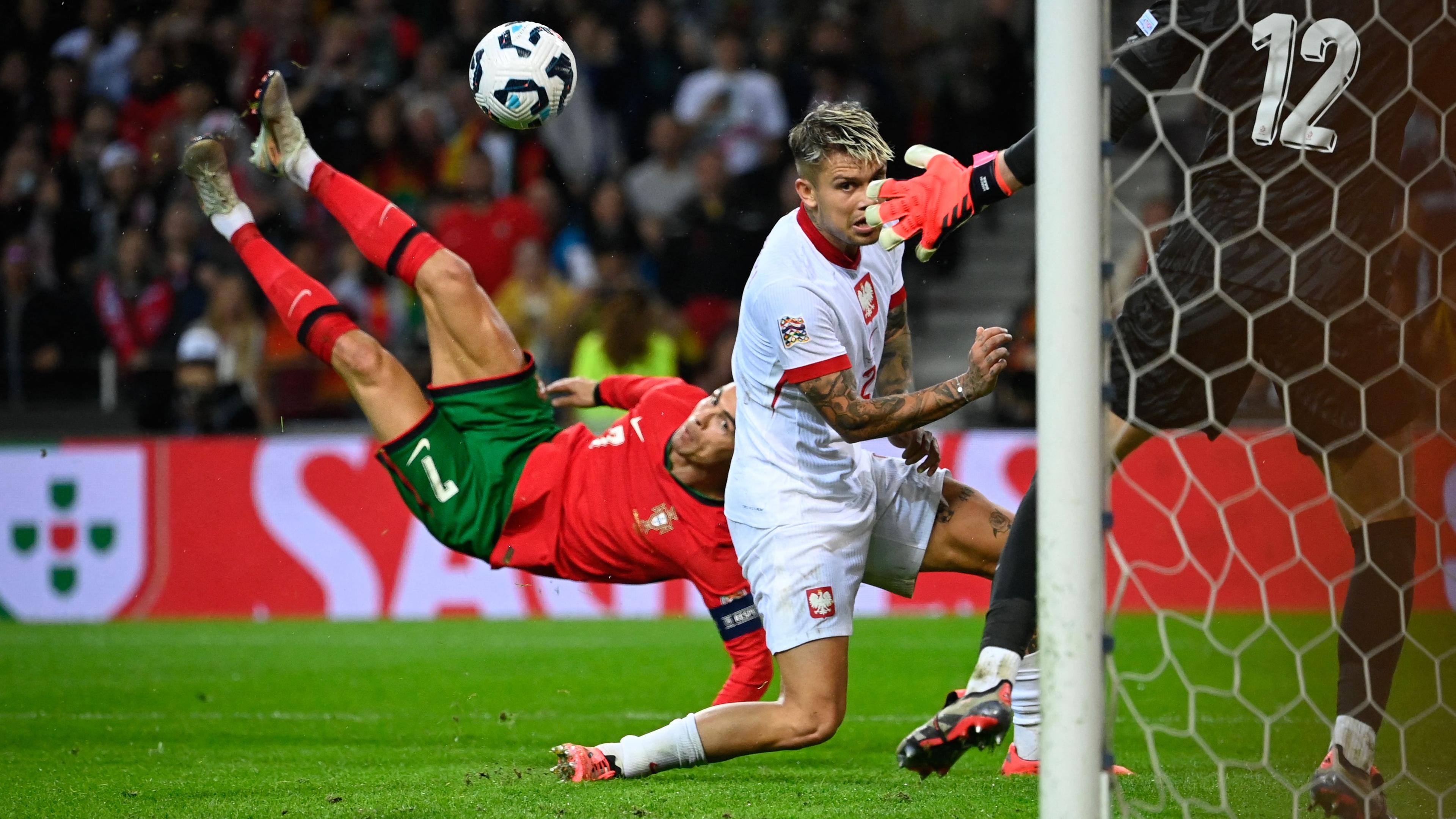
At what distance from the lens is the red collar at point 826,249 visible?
155 inches

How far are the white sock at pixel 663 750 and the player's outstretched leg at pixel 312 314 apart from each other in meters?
1.41

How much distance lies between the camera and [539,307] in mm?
10039

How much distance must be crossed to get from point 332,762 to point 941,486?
2.00 m

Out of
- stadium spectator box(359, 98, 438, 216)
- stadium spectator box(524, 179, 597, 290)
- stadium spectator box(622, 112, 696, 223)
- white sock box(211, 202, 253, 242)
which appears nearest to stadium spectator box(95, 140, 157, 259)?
stadium spectator box(359, 98, 438, 216)

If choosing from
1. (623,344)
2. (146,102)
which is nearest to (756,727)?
(623,344)

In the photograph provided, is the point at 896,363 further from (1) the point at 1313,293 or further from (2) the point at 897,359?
(1) the point at 1313,293

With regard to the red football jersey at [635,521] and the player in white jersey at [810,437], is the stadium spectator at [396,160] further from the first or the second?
the player in white jersey at [810,437]

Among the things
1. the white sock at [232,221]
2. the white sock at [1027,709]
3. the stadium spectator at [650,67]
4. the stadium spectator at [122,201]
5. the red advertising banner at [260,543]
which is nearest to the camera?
the white sock at [1027,709]

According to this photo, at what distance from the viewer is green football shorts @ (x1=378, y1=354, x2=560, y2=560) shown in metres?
4.85

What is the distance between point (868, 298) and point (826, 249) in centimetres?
19

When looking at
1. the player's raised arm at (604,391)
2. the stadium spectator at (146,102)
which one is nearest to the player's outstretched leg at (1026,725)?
the player's raised arm at (604,391)

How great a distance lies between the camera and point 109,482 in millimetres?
8781

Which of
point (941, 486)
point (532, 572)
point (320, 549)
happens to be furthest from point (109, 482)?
point (941, 486)

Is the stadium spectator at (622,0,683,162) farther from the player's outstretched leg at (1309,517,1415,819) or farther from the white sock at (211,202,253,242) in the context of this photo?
the player's outstretched leg at (1309,517,1415,819)
